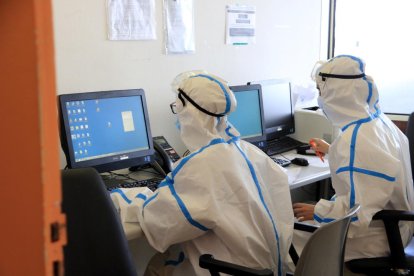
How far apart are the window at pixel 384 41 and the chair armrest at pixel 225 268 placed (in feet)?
7.57

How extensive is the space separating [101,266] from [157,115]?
126cm

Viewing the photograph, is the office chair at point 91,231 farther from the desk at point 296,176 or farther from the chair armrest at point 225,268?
the desk at point 296,176

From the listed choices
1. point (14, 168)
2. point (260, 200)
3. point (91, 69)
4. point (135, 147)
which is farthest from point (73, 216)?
point (91, 69)

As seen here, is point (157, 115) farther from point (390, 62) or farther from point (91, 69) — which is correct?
point (390, 62)

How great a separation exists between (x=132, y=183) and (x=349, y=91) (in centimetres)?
101

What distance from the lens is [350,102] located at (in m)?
1.86

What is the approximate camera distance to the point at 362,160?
1722 millimetres

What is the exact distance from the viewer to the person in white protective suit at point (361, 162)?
1.71 meters

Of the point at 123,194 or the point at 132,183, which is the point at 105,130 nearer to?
the point at 132,183

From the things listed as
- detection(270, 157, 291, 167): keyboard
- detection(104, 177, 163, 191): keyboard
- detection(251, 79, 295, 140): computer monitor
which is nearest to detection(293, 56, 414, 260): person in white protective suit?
detection(270, 157, 291, 167): keyboard

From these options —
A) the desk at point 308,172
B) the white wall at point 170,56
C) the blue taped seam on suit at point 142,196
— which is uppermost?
the white wall at point 170,56

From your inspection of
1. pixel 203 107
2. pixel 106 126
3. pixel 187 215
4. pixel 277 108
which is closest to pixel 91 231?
pixel 187 215

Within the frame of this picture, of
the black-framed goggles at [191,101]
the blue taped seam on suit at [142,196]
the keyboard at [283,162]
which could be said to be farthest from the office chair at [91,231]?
the keyboard at [283,162]

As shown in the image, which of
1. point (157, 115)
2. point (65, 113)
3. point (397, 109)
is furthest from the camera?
point (397, 109)
